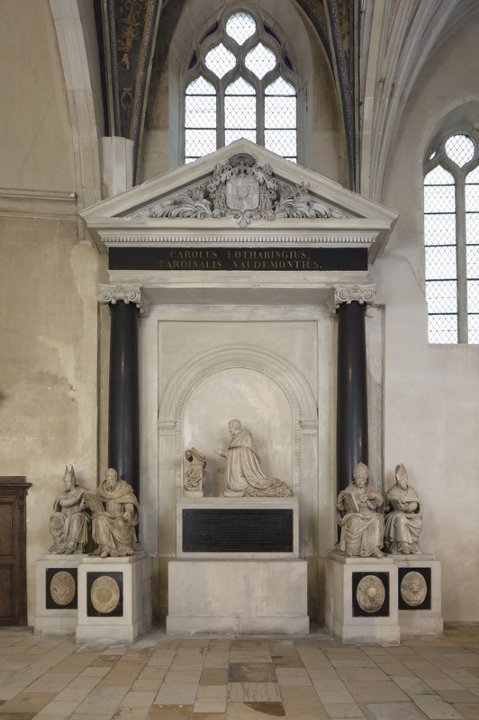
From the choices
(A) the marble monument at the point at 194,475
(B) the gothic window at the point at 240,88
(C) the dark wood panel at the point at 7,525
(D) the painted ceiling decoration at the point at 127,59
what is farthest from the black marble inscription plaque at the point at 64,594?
(B) the gothic window at the point at 240,88

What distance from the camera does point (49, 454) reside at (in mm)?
12219

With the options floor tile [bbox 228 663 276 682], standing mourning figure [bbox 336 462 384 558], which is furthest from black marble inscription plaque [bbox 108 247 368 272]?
floor tile [bbox 228 663 276 682]

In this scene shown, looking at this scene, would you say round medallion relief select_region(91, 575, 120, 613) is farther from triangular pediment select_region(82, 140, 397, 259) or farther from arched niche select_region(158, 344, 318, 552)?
triangular pediment select_region(82, 140, 397, 259)

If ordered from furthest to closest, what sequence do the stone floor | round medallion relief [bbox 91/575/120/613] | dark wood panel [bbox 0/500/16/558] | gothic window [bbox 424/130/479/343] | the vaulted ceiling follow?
gothic window [bbox 424/130/479/343]
the vaulted ceiling
dark wood panel [bbox 0/500/16/558]
round medallion relief [bbox 91/575/120/613]
the stone floor

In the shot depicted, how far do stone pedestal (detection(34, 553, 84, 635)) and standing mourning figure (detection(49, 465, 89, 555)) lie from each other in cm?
22

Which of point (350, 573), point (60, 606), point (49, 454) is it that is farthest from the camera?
point (49, 454)

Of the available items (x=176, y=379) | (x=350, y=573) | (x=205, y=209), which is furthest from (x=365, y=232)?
(x=350, y=573)

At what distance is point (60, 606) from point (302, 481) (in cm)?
399

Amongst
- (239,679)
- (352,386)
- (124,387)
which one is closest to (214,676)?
(239,679)

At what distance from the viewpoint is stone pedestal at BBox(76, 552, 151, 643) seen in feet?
33.6

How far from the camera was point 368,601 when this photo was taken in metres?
10.3

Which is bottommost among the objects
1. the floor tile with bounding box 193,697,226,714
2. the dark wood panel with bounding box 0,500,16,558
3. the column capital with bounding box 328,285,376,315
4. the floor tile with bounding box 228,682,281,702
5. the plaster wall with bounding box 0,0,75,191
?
the floor tile with bounding box 228,682,281,702

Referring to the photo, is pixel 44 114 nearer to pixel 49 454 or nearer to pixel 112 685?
pixel 49 454

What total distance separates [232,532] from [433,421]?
3745mm
